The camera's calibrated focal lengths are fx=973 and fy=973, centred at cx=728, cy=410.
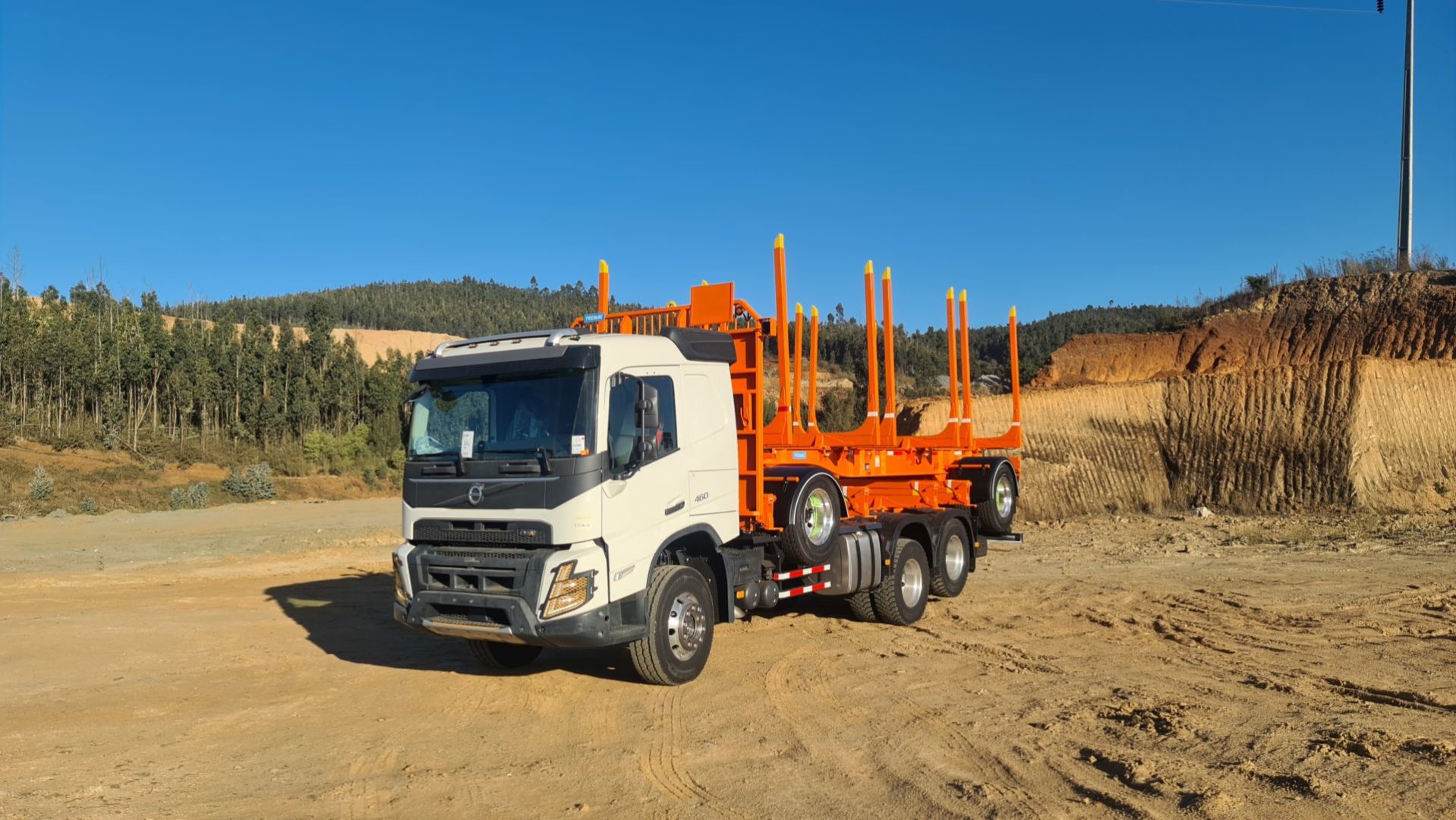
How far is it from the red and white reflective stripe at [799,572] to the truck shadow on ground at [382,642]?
65.2 inches

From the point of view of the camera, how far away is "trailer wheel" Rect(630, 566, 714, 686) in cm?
812

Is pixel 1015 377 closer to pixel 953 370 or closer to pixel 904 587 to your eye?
pixel 953 370

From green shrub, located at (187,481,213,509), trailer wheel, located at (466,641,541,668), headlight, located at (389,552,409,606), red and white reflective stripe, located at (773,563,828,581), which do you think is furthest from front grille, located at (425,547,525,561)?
green shrub, located at (187,481,213,509)

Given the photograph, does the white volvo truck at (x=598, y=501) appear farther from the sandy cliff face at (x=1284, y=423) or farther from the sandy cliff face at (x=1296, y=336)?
the sandy cliff face at (x=1296, y=336)

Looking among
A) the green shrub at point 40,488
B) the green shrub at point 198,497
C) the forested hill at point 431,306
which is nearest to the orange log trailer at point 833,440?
the green shrub at point 198,497

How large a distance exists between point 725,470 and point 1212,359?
27.5 m

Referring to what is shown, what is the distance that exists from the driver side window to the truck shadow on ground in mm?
2296

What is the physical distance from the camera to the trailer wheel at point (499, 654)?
9531 mm

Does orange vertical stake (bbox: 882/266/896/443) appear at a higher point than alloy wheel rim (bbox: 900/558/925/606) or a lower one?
higher

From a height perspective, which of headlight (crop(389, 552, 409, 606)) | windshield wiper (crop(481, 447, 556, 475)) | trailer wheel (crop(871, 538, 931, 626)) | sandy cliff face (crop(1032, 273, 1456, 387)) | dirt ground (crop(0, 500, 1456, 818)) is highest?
sandy cliff face (crop(1032, 273, 1456, 387))

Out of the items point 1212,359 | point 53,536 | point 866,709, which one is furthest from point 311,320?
point 866,709

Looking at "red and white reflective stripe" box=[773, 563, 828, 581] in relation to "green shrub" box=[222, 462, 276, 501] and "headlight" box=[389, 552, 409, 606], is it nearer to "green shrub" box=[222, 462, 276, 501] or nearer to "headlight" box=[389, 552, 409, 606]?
"headlight" box=[389, 552, 409, 606]

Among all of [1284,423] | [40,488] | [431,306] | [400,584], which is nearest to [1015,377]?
[400,584]

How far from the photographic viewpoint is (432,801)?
5879 millimetres
